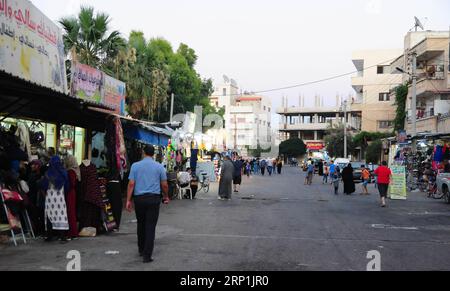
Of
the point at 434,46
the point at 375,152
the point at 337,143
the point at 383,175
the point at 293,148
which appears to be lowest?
the point at 383,175

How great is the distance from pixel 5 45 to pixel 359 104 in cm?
6907

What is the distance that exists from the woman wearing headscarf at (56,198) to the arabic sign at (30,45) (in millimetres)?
1999

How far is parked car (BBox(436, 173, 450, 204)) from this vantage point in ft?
71.7

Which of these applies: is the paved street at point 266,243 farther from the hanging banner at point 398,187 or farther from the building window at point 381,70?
the building window at point 381,70

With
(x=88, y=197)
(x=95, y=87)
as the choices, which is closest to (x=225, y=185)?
(x=95, y=87)

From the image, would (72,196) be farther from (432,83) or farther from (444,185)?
(432,83)

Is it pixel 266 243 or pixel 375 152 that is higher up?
pixel 375 152

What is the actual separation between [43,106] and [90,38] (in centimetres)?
1384

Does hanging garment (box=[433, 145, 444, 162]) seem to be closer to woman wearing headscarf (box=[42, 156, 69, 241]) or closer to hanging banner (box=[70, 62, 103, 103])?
hanging banner (box=[70, 62, 103, 103])

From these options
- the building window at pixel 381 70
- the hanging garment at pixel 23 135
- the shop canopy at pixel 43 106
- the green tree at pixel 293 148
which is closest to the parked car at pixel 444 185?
the shop canopy at pixel 43 106

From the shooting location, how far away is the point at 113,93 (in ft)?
63.4
